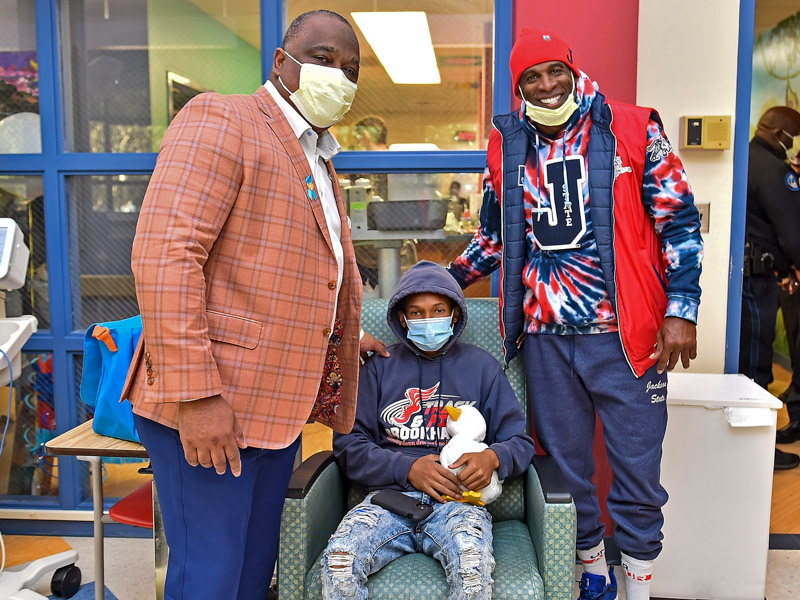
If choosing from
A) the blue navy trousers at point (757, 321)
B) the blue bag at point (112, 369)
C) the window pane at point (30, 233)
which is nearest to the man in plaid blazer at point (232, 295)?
the blue bag at point (112, 369)

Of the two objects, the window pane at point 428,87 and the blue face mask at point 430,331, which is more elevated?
the window pane at point 428,87

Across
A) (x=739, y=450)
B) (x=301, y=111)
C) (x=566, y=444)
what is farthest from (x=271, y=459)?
(x=739, y=450)

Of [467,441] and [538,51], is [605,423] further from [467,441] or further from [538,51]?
[538,51]

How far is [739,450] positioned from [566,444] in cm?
60

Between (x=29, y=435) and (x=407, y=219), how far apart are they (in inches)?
70.1

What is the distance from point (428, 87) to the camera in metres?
2.66

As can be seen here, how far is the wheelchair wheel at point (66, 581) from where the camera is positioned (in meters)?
2.35

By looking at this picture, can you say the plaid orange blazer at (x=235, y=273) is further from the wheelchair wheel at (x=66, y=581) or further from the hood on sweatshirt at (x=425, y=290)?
the wheelchair wheel at (x=66, y=581)

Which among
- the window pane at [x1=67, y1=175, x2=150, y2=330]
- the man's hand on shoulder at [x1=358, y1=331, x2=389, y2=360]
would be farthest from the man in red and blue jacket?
the window pane at [x1=67, y1=175, x2=150, y2=330]

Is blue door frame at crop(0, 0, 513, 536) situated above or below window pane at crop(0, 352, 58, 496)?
above

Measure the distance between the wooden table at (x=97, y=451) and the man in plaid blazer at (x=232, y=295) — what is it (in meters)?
0.54

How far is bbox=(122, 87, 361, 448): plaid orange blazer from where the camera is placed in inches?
47.8

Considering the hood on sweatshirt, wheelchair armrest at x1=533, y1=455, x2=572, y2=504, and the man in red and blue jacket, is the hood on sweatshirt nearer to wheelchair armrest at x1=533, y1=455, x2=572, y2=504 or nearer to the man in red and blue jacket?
the man in red and blue jacket

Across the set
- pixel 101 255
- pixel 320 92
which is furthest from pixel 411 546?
pixel 101 255
